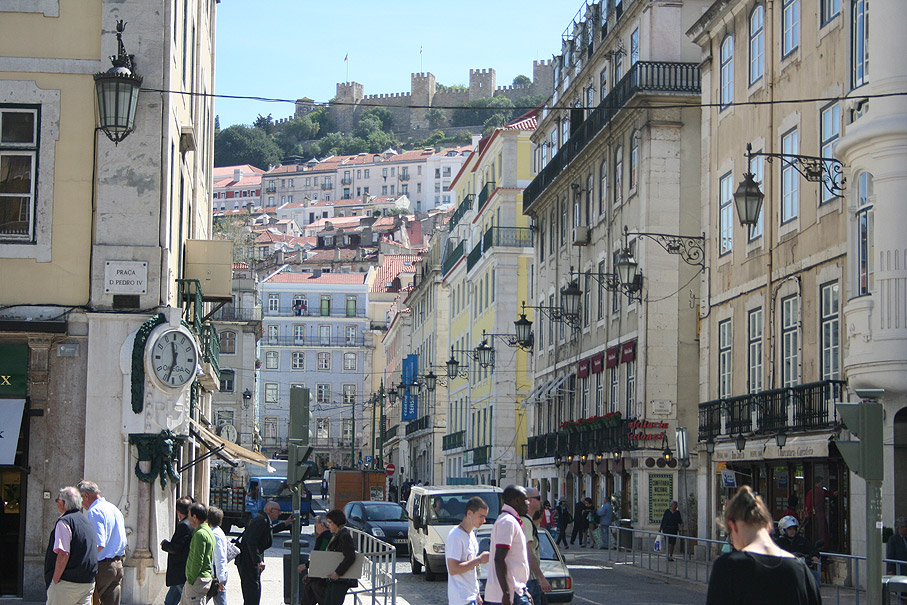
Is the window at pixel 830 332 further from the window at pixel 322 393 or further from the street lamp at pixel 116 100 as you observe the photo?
the window at pixel 322 393

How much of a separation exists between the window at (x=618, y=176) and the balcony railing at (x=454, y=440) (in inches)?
1142

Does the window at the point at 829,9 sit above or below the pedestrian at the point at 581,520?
above

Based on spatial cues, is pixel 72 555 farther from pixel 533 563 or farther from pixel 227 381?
pixel 227 381

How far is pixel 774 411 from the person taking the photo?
27.1 m

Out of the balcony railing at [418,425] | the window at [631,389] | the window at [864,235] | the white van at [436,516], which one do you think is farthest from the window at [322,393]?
the window at [864,235]

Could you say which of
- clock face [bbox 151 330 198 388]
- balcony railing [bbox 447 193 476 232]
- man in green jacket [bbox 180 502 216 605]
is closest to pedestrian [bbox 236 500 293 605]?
man in green jacket [bbox 180 502 216 605]

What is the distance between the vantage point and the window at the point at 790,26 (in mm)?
27266

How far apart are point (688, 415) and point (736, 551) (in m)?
31.6

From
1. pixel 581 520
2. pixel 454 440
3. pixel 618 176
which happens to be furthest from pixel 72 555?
pixel 454 440

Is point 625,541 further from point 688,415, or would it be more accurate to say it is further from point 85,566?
point 85,566

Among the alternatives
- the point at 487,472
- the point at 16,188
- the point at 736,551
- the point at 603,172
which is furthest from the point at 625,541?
the point at 487,472

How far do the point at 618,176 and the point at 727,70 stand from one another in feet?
30.8

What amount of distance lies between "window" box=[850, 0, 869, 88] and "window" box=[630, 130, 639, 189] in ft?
46.4

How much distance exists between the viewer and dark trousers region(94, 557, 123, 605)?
545 inches
